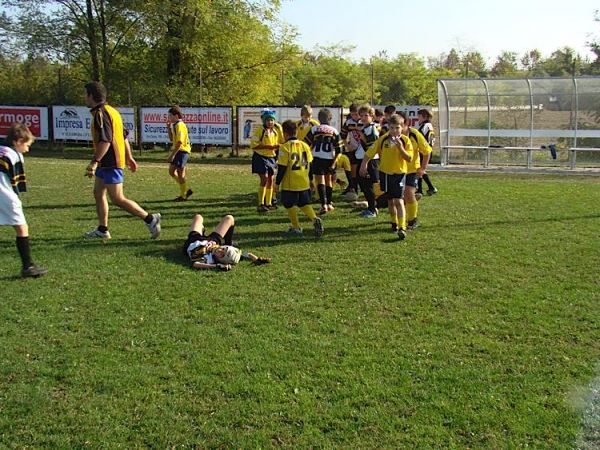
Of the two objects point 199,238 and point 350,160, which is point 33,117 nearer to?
point 350,160

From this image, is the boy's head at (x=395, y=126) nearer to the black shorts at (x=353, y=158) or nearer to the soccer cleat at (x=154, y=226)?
the black shorts at (x=353, y=158)

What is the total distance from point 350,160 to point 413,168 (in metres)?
2.80

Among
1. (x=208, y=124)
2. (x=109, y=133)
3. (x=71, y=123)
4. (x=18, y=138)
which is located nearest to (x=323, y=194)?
(x=109, y=133)

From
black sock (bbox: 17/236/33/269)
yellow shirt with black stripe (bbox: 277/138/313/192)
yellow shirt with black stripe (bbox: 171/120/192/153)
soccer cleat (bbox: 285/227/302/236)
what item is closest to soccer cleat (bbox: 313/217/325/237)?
soccer cleat (bbox: 285/227/302/236)

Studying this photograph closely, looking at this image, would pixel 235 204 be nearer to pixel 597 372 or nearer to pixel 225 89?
pixel 597 372

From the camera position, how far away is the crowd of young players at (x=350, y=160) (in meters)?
8.52

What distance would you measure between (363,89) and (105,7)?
3464 cm

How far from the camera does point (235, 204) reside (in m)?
11.4

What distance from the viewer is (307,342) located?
4.70 metres

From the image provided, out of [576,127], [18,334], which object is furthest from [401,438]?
[576,127]

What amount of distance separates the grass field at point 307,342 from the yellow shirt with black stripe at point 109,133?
1.10 m

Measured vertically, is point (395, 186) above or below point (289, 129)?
below

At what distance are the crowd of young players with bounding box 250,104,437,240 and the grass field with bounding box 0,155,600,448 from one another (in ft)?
2.14

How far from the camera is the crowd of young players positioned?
28.0 ft
